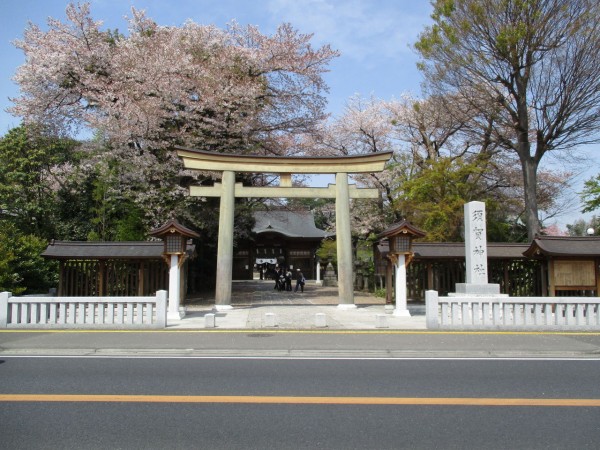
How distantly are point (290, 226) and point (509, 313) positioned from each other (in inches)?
1334

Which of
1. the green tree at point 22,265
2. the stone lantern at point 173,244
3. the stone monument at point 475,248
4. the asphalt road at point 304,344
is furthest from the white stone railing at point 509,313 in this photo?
the green tree at point 22,265

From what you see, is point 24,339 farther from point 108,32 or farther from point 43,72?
point 108,32

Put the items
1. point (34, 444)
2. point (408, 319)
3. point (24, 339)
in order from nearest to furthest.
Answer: point (34, 444), point (24, 339), point (408, 319)

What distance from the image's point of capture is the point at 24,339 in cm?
1049

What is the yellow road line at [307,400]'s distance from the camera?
19.3 feet

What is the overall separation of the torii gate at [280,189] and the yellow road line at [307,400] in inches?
460

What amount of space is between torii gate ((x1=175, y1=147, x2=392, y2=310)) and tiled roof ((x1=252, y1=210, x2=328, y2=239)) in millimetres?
22879

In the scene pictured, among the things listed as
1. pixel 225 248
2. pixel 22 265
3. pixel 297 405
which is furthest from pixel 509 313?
pixel 22 265

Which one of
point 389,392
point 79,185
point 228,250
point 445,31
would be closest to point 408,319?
point 228,250

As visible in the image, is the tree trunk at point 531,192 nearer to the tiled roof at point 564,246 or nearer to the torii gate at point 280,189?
the tiled roof at point 564,246

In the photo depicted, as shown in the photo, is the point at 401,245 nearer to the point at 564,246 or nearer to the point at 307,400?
the point at 564,246

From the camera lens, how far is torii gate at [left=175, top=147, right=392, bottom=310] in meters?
18.2

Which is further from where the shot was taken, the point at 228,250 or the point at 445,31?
the point at 445,31

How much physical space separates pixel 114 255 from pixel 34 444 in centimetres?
1431
